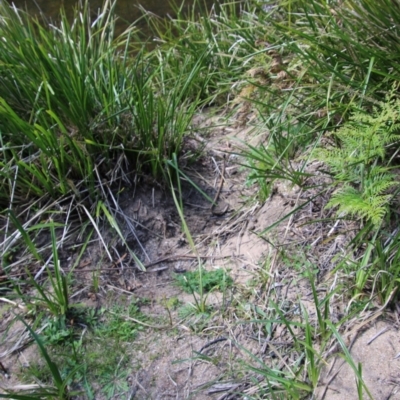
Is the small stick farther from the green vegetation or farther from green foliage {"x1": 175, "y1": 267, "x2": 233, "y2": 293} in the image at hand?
green foliage {"x1": 175, "y1": 267, "x2": 233, "y2": 293}

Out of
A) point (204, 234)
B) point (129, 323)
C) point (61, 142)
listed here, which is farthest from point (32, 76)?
point (129, 323)

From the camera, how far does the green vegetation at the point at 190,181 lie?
195 cm

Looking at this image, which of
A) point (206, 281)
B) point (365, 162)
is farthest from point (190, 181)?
point (365, 162)

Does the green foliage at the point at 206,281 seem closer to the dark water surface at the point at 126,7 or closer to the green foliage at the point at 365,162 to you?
the green foliage at the point at 365,162

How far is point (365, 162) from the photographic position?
2.05m

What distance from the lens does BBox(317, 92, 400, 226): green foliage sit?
1.95 m

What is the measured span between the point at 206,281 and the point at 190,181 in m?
0.50

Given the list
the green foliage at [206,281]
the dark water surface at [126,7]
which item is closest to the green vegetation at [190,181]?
the green foliage at [206,281]

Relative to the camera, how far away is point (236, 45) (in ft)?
11.2

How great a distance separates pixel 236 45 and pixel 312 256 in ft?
5.71

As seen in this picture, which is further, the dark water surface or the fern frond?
the dark water surface

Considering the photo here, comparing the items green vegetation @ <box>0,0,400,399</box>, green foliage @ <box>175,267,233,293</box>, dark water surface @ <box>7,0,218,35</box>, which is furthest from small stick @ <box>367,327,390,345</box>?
dark water surface @ <box>7,0,218,35</box>

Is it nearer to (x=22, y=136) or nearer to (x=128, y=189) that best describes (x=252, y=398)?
(x=128, y=189)

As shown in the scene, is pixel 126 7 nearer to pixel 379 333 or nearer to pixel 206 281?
pixel 206 281
